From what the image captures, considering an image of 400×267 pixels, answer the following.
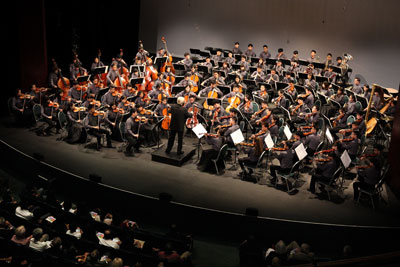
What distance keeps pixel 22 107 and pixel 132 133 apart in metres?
3.67

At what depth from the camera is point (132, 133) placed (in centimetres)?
1237

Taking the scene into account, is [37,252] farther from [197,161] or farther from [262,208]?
[197,161]

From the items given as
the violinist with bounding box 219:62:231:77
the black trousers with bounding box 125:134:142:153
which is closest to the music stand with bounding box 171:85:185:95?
the black trousers with bounding box 125:134:142:153

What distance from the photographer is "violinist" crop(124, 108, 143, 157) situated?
12367 millimetres

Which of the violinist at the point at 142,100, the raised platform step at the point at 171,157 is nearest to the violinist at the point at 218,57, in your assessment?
the violinist at the point at 142,100

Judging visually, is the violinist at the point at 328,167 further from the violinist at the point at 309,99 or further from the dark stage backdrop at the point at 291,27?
the dark stage backdrop at the point at 291,27

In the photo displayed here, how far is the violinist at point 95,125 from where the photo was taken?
12641 mm

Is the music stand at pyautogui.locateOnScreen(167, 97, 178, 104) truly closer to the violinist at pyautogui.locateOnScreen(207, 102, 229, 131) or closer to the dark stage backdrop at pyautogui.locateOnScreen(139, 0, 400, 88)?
the violinist at pyautogui.locateOnScreen(207, 102, 229, 131)

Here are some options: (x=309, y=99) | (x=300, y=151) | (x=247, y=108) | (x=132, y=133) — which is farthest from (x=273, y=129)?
(x=132, y=133)

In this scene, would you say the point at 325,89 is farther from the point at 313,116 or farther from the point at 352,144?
the point at 352,144

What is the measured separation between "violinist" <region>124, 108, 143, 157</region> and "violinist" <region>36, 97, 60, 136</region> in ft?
7.82

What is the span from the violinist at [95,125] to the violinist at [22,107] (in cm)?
213

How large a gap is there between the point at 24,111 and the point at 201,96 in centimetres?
525

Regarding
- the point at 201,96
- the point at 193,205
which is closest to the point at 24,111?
the point at 201,96
